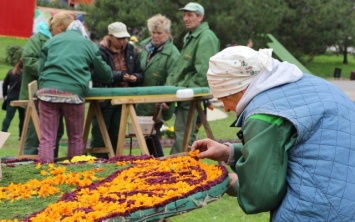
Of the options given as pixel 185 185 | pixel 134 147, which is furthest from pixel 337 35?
pixel 185 185

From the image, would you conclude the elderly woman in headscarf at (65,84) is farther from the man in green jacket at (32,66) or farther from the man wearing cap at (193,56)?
the man wearing cap at (193,56)

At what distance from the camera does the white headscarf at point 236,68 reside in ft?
10.5

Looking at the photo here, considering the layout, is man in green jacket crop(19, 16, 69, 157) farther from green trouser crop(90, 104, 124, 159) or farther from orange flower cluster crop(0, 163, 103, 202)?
orange flower cluster crop(0, 163, 103, 202)

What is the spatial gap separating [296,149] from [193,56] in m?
5.05

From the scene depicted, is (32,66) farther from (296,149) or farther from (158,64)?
(296,149)

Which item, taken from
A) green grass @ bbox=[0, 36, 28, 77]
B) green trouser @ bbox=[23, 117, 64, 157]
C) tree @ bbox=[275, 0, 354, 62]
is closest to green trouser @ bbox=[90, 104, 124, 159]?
green trouser @ bbox=[23, 117, 64, 157]

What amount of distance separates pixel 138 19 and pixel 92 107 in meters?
12.4

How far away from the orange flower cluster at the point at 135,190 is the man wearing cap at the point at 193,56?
11.7ft

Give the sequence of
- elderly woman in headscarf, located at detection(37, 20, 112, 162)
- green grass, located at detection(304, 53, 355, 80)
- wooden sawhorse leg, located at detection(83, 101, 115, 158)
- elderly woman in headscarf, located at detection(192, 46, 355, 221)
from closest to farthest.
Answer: elderly woman in headscarf, located at detection(192, 46, 355, 221) → elderly woman in headscarf, located at detection(37, 20, 112, 162) → wooden sawhorse leg, located at detection(83, 101, 115, 158) → green grass, located at detection(304, 53, 355, 80)

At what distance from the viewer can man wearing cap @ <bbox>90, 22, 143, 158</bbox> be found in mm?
7934

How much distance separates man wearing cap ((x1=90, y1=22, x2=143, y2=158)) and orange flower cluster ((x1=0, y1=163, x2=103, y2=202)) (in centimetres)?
355

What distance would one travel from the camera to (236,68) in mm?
3213

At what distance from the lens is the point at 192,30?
27.0 feet

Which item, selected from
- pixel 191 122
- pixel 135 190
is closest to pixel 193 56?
pixel 191 122
